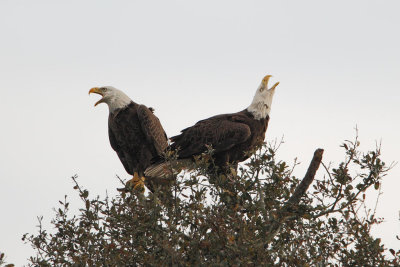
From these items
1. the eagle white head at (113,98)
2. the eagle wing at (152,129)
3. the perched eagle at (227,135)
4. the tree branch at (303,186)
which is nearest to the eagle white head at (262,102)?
the perched eagle at (227,135)

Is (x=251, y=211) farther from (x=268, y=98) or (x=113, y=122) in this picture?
(x=113, y=122)

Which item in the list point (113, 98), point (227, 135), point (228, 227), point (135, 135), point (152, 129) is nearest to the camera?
point (228, 227)

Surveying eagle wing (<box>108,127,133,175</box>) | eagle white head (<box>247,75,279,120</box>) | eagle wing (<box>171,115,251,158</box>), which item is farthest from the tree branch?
eagle wing (<box>108,127,133,175</box>)

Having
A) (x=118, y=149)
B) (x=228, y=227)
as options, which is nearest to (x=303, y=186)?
(x=228, y=227)

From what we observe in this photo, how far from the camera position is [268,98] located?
8562 mm

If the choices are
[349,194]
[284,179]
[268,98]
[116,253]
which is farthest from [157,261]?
[268,98]

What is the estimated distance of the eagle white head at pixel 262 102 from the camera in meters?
8.48

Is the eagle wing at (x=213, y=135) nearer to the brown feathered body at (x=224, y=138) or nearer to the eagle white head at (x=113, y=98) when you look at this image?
the brown feathered body at (x=224, y=138)

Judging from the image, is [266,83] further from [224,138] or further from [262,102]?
[224,138]

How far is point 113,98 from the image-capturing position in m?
9.42

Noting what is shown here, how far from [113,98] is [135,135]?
77 cm

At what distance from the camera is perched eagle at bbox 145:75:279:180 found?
802cm

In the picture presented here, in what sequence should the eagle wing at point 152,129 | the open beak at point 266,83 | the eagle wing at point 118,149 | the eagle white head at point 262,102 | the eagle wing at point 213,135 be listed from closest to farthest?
1. the eagle wing at point 213,135
2. the eagle white head at point 262,102
3. the open beak at point 266,83
4. the eagle wing at point 152,129
5. the eagle wing at point 118,149

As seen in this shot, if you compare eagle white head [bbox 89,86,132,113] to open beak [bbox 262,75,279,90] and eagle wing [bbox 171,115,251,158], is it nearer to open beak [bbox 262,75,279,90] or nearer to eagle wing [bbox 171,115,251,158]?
eagle wing [bbox 171,115,251,158]
